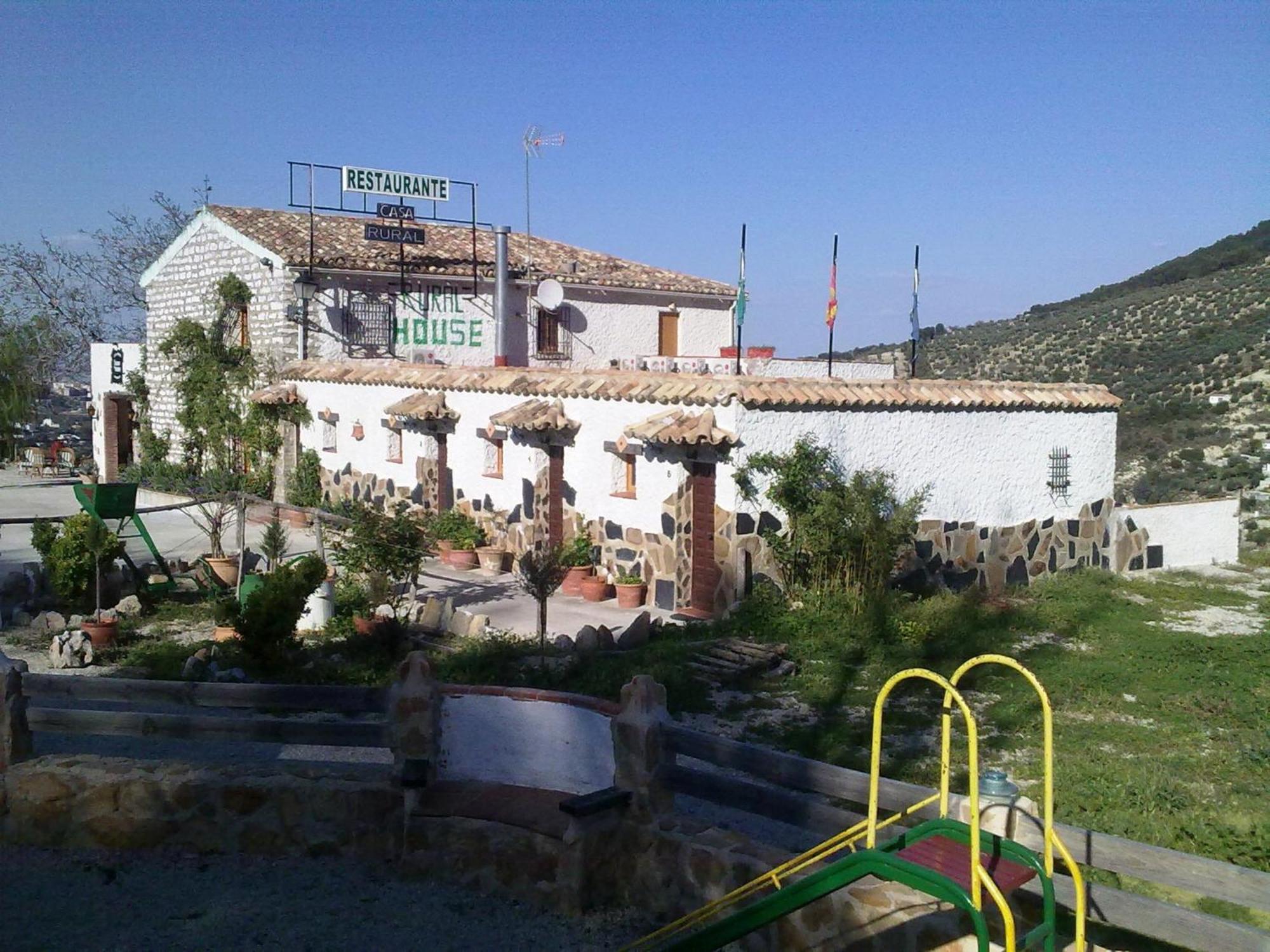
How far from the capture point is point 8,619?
1330cm

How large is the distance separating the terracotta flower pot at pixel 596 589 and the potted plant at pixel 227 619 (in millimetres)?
4453

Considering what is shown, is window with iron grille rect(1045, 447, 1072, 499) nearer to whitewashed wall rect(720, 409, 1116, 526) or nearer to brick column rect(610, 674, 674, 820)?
whitewashed wall rect(720, 409, 1116, 526)

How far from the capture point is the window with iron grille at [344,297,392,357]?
77.6 feet

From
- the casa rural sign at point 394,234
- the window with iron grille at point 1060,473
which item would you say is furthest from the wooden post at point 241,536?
the window with iron grille at point 1060,473

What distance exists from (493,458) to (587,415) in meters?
2.55

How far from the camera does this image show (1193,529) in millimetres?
18469

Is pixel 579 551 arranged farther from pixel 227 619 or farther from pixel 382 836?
pixel 382 836

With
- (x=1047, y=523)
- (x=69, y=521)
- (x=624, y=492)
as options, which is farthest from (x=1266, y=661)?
(x=69, y=521)

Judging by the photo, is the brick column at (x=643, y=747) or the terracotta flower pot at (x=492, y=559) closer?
the brick column at (x=643, y=747)

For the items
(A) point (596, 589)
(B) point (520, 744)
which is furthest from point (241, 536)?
(B) point (520, 744)

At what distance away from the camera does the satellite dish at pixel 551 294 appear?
23672 mm

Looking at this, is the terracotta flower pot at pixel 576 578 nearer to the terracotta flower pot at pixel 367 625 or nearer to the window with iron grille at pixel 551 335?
the terracotta flower pot at pixel 367 625

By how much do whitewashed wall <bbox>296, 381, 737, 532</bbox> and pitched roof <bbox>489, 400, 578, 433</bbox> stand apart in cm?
16

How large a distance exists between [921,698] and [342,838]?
584cm
